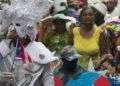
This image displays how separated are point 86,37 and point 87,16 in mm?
356

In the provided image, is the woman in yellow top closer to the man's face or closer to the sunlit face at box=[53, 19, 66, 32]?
the sunlit face at box=[53, 19, 66, 32]

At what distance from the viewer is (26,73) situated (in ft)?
19.5

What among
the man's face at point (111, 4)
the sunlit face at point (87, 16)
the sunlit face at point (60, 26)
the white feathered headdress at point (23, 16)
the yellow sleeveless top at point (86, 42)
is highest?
the white feathered headdress at point (23, 16)

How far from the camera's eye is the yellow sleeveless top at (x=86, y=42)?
8641 mm

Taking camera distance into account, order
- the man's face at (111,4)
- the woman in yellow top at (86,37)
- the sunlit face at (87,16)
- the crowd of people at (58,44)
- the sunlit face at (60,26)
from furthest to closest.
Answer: the man's face at (111,4), the sunlit face at (60,26), the sunlit face at (87,16), the woman in yellow top at (86,37), the crowd of people at (58,44)

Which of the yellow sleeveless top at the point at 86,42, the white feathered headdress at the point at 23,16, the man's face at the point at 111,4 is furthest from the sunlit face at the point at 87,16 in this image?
the white feathered headdress at the point at 23,16

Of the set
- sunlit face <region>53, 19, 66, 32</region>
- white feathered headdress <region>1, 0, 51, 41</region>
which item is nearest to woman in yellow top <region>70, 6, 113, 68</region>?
sunlit face <region>53, 19, 66, 32</region>

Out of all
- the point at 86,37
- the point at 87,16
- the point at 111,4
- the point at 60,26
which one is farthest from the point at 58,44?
the point at 111,4

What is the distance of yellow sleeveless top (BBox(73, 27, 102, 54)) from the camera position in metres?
8.64

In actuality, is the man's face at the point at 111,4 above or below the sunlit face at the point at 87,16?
below

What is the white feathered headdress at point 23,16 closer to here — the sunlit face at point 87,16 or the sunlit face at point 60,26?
the sunlit face at point 87,16

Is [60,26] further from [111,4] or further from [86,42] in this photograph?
[111,4]

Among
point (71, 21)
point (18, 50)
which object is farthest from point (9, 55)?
point (71, 21)

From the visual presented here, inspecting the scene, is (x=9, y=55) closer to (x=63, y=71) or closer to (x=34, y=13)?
(x=34, y=13)
